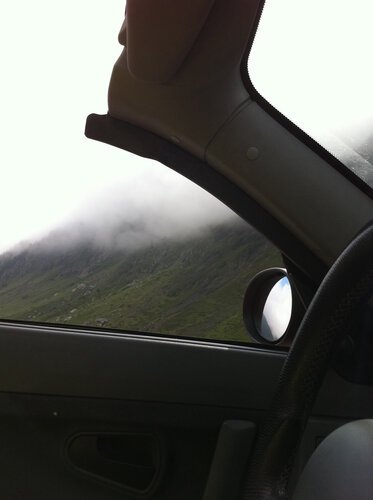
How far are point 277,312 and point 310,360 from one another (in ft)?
3.69

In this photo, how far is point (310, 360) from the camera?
1.18 m

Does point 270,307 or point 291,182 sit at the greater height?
point 291,182

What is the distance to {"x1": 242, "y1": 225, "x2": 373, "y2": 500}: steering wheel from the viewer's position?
3.77 ft

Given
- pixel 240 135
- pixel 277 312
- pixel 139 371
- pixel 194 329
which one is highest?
pixel 240 135

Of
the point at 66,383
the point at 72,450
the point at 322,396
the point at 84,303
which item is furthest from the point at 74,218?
the point at 322,396

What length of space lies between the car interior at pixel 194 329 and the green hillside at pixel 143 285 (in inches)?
0.6

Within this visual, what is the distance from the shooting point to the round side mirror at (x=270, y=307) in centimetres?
220

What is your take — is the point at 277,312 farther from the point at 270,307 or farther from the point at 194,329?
the point at 194,329

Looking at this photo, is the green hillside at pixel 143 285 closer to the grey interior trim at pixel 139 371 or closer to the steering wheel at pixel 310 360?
the grey interior trim at pixel 139 371

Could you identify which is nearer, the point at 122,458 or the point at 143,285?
the point at 122,458

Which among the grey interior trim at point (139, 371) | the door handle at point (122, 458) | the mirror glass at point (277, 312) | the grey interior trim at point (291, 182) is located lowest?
the door handle at point (122, 458)

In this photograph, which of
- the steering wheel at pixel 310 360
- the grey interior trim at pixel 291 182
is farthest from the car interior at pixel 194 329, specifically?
the steering wheel at pixel 310 360

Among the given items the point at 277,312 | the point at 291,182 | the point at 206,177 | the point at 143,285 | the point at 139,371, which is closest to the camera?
the point at 291,182

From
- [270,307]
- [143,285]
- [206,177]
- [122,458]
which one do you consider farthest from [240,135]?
[122,458]
